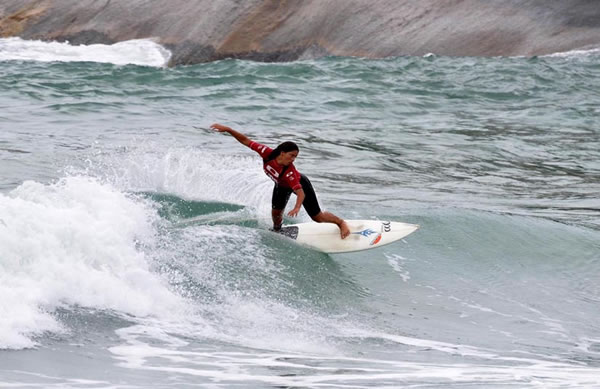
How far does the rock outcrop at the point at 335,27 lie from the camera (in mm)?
27531

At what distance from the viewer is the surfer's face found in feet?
33.3

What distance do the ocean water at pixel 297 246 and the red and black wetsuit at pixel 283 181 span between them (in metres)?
0.52

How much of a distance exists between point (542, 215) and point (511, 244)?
5.03 feet

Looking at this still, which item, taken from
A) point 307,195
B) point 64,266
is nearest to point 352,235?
point 307,195

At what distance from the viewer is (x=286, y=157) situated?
10.2m

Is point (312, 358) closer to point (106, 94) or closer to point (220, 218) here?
point (220, 218)

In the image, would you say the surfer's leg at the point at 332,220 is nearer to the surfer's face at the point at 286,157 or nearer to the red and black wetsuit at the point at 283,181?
the red and black wetsuit at the point at 283,181

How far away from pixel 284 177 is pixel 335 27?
19.2 meters

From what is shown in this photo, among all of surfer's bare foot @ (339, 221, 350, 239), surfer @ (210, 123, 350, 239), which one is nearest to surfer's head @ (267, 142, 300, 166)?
surfer @ (210, 123, 350, 239)

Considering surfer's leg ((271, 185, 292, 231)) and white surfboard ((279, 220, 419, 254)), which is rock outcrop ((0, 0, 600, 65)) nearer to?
white surfboard ((279, 220, 419, 254))

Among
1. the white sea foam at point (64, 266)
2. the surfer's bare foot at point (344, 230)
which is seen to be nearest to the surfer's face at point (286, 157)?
the surfer's bare foot at point (344, 230)

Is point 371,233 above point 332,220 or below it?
below

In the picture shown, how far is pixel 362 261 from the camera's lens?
37.2 ft

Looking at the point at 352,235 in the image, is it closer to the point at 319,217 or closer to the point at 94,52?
the point at 319,217
